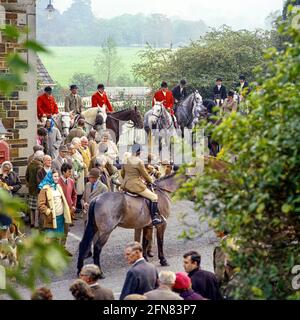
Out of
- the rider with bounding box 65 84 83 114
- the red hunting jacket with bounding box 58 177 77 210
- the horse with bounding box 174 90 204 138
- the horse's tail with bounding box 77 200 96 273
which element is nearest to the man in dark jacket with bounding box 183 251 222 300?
the horse's tail with bounding box 77 200 96 273

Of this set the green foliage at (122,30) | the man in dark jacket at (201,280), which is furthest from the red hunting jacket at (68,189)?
the green foliage at (122,30)

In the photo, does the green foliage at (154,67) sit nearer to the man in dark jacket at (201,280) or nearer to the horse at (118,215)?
the horse at (118,215)

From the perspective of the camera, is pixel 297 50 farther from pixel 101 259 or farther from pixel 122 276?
pixel 101 259

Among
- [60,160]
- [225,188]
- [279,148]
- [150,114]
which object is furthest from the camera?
[150,114]

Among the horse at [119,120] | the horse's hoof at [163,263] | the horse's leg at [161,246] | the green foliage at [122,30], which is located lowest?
the horse's hoof at [163,263]

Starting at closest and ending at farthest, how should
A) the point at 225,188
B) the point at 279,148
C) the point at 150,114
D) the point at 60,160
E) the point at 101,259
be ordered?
the point at 279,148 < the point at 225,188 < the point at 101,259 < the point at 60,160 < the point at 150,114

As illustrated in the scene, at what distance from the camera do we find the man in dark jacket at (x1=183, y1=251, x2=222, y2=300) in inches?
382

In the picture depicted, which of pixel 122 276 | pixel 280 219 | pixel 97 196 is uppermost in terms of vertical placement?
pixel 280 219

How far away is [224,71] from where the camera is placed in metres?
33.9

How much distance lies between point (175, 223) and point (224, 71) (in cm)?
1600

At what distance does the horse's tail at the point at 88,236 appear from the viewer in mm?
13977

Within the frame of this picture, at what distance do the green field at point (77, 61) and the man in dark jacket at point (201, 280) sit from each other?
3898 centimetres

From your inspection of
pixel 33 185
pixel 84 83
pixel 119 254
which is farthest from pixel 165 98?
pixel 84 83
